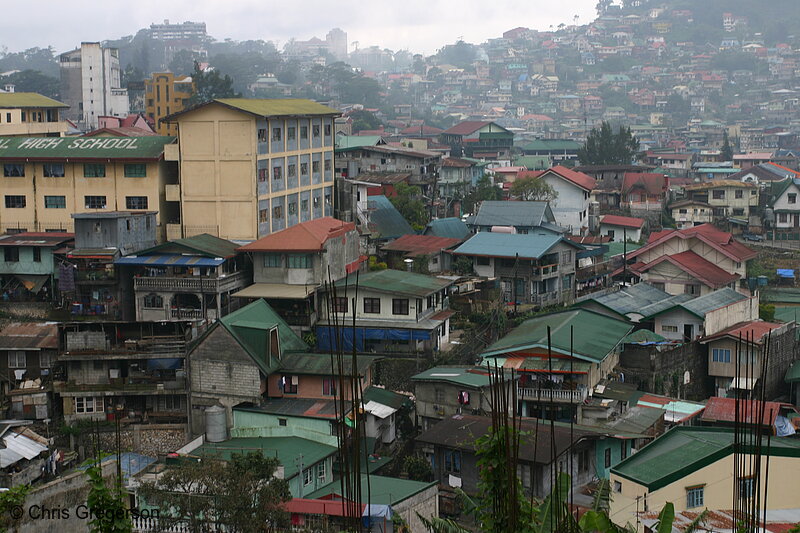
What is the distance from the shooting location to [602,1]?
166 metres

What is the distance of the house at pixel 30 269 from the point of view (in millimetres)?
24453

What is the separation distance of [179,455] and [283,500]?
2.91 metres

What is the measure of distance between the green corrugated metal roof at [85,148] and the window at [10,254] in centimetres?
319

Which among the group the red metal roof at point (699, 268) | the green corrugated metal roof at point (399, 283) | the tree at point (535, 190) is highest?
the tree at point (535, 190)

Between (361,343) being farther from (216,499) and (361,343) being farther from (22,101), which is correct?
(22,101)

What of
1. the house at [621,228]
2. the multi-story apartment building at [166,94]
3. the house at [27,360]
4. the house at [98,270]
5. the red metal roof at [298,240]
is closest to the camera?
the house at [27,360]

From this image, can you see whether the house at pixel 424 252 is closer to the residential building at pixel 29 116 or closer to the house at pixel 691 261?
the house at pixel 691 261

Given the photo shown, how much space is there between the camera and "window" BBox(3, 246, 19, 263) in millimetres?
24625

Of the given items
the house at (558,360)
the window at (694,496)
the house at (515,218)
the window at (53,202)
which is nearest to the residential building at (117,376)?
the house at (558,360)

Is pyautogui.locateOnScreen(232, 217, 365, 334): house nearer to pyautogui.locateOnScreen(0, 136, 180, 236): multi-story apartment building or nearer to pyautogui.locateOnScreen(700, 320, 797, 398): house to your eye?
pyautogui.locateOnScreen(0, 136, 180, 236): multi-story apartment building

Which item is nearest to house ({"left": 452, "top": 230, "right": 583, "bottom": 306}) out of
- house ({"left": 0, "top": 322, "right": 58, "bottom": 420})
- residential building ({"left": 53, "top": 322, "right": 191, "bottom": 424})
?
residential building ({"left": 53, "top": 322, "right": 191, "bottom": 424})

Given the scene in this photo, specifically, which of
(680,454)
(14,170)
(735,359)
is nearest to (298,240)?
(14,170)

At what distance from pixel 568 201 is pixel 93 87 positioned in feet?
132

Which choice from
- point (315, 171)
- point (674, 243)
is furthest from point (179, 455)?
point (674, 243)
